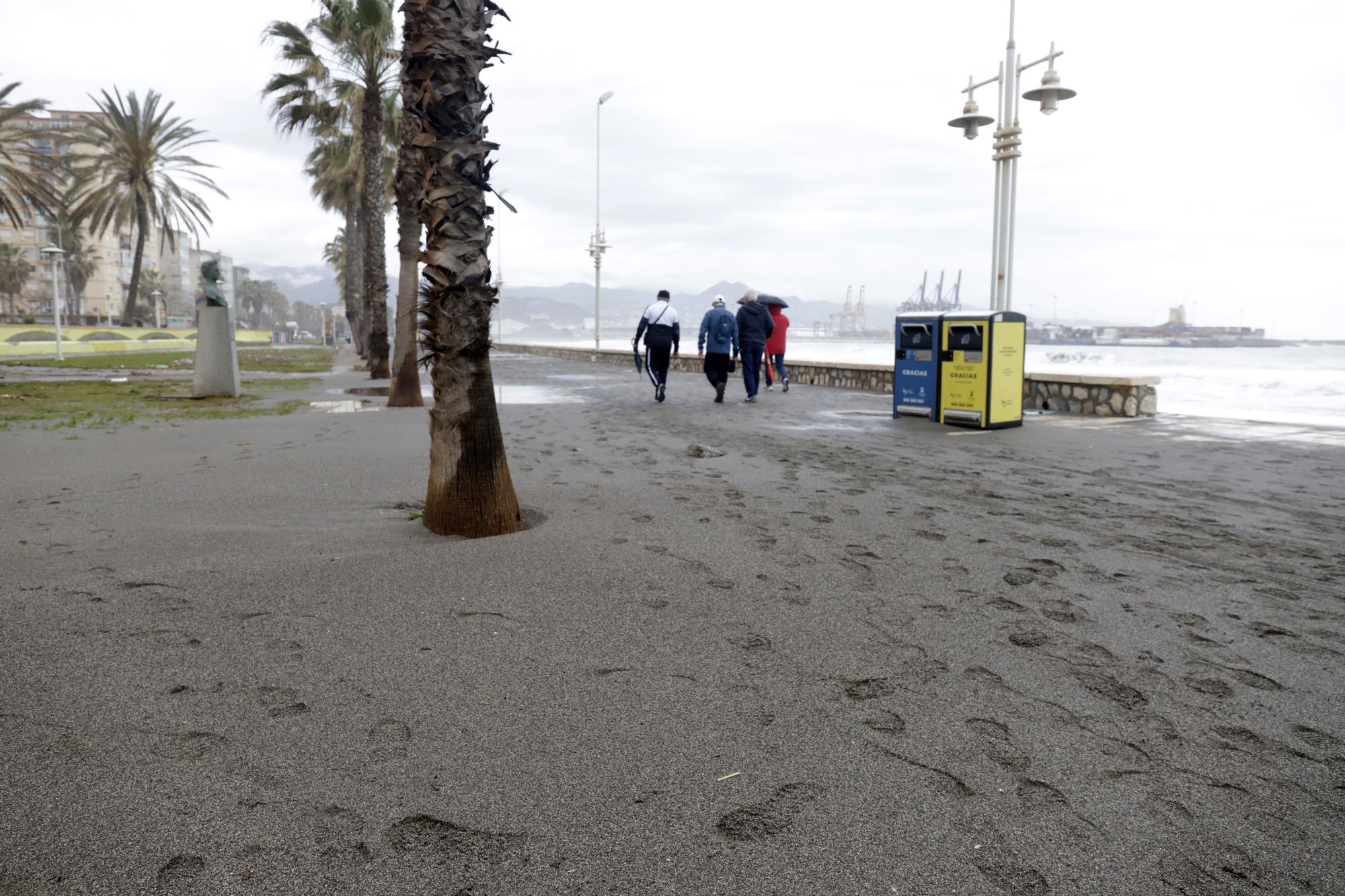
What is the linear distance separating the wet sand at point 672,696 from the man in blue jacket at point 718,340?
8.02m

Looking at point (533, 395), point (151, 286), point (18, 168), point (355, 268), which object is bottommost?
point (533, 395)

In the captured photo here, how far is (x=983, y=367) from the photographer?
34.3 ft

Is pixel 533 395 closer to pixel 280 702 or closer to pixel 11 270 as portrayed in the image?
pixel 280 702

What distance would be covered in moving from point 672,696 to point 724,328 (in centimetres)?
1130

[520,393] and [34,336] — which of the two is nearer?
[520,393]

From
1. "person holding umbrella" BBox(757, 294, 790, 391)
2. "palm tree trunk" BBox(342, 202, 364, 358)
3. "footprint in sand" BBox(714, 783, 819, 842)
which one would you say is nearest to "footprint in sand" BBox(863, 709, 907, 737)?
"footprint in sand" BBox(714, 783, 819, 842)

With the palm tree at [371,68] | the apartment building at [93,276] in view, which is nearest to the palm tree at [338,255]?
the apartment building at [93,276]

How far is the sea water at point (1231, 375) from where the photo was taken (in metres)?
16.5

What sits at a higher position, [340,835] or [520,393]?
[520,393]

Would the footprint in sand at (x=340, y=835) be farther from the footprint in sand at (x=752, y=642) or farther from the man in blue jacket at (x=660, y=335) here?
the man in blue jacket at (x=660, y=335)

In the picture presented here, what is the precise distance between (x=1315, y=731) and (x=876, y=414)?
10.0 m

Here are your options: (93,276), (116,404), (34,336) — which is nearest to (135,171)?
(34,336)

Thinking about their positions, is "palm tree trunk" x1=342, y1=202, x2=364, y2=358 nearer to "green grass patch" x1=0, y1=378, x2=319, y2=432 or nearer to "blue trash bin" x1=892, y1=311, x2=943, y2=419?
"green grass patch" x1=0, y1=378, x2=319, y2=432

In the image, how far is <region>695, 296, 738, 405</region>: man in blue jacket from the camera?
537 inches
